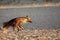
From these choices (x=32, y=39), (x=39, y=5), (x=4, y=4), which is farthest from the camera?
(x=4, y=4)

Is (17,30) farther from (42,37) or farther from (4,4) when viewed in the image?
(4,4)

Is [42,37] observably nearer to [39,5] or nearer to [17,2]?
[39,5]

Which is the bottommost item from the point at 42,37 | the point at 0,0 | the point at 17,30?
the point at 0,0

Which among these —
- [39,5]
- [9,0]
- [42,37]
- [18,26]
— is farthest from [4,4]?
[42,37]

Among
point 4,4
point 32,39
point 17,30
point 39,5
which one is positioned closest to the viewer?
point 32,39

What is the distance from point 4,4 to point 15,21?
26159 mm

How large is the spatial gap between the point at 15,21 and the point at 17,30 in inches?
16.6

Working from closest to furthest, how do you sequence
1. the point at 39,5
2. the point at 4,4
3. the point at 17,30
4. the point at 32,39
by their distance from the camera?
the point at 32,39 → the point at 17,30 → the point at 39,5 → the point at 4,4

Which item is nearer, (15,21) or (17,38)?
(17,38)

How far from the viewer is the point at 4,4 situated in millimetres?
41750

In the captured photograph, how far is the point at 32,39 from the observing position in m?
12.4

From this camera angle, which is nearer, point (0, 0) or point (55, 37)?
point (55, 37)

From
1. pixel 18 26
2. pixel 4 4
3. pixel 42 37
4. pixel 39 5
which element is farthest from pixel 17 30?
pixel 4 4

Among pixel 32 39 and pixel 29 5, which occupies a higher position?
pixel 32 39
